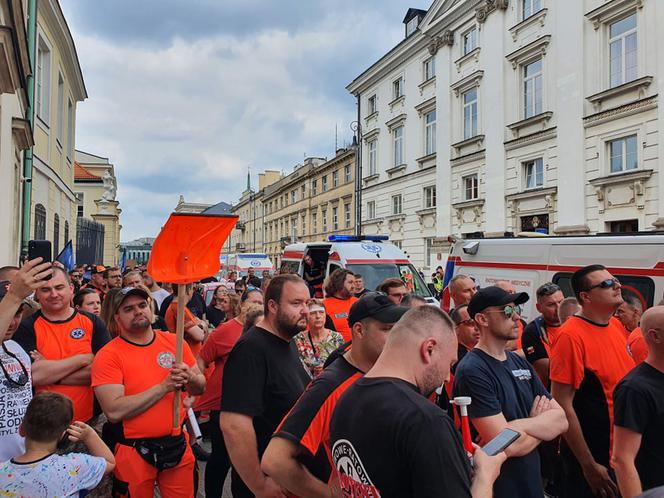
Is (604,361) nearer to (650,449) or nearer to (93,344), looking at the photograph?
(650,449)

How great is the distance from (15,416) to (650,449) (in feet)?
11.2

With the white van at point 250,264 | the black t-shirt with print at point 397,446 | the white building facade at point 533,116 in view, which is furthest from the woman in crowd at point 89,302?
the white van at point 250,264

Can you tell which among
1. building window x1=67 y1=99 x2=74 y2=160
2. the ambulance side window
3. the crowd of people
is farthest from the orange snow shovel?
building window x1=67 y1=99 x2=74 y2=160

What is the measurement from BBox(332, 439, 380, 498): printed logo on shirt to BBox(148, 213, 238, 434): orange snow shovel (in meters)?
1.62

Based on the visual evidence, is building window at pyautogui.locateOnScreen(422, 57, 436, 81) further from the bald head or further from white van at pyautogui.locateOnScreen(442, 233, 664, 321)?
the bald head

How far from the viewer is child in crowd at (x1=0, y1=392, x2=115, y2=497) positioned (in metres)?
2.61

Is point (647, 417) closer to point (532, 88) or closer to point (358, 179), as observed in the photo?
point (532, 88)

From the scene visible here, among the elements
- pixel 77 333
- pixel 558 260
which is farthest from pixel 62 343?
pixel 558 260

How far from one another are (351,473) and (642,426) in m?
1.78

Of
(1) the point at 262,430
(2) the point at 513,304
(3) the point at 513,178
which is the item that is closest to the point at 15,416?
(1) the point at 262,430

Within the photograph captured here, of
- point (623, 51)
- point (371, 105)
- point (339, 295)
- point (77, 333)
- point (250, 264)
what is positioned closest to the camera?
point (77, 333)

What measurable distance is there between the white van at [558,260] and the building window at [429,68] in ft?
57.9

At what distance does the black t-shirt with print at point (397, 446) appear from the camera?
1.53 meters

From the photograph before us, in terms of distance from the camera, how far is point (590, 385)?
3400mm
